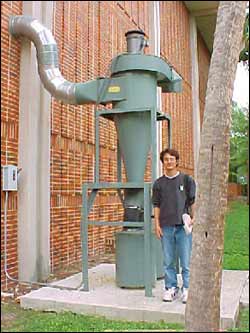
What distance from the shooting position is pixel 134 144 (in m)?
5.29

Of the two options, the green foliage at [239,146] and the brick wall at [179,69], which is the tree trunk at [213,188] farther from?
the green foliage at [239,146]

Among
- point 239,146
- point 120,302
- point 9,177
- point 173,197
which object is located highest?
point 239,146

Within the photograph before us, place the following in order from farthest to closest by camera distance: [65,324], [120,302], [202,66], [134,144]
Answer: [202,66] → [134,144] → [120,302] → [65,324]

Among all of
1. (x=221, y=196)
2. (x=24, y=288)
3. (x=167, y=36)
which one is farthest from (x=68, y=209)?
(x=167, y=36)

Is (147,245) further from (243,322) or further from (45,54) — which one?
(45,54)

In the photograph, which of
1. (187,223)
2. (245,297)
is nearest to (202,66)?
(245,297)

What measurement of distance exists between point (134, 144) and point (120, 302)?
5.62 ft

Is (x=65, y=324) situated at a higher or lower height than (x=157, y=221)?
lower

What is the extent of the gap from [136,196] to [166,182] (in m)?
0.71

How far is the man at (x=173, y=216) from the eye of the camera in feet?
14.9

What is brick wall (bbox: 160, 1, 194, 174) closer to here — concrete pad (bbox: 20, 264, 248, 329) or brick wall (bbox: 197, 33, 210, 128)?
brick wall (bbox: 197, 33, 210, 128)

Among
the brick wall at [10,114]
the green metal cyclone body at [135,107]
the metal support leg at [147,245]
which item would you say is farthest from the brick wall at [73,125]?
the metal support leg at [147,245]

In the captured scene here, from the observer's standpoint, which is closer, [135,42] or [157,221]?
[157,221]

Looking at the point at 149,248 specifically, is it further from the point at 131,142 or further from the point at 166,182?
the point at 131,142
